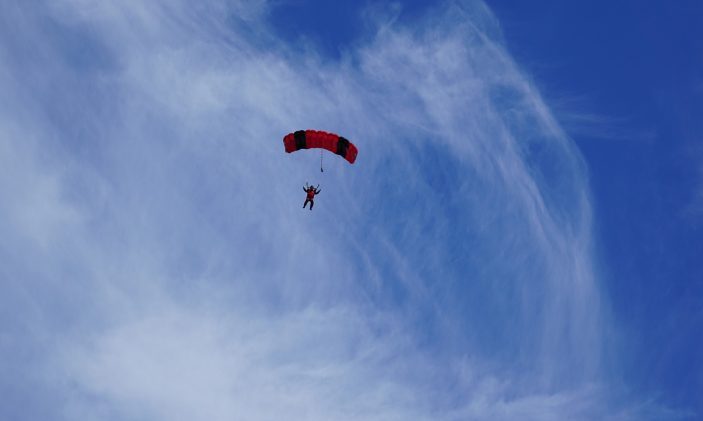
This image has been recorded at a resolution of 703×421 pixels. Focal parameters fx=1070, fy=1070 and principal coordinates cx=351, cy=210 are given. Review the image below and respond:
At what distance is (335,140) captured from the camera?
95.3 meters

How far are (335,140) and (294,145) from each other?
368 cm

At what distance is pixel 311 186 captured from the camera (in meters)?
97.7

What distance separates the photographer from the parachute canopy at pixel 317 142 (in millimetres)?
95125

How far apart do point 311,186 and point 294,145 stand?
4.57 m

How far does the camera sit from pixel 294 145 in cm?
9525

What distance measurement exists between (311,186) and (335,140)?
5191 mm

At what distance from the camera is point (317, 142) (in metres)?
95.6

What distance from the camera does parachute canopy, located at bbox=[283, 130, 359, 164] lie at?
95125 millimetres
